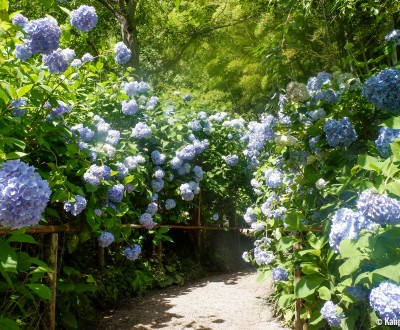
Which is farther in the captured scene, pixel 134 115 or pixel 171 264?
pixel 171 264

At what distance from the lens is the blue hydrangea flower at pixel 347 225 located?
1.69 metres

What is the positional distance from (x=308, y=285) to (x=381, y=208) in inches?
37.3

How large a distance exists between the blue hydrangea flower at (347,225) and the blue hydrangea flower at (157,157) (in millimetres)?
3351

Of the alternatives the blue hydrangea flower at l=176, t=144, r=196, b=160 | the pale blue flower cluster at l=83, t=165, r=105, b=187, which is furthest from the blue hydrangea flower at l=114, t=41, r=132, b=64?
the blue hydrangea flower at l=176, t=144, r=196, b=160

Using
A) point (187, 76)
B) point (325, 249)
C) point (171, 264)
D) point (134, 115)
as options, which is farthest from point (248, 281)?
point (187, 76)

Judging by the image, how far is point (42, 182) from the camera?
1.58 m

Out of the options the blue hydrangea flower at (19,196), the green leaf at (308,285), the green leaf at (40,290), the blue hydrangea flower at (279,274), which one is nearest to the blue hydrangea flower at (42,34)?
the blue hydrangea flower at (19,196)

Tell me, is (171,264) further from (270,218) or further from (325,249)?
(325,249)

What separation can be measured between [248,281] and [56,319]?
302cm

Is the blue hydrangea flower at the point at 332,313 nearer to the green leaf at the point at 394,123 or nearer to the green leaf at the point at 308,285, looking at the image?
the green leaf at the point at 308,285

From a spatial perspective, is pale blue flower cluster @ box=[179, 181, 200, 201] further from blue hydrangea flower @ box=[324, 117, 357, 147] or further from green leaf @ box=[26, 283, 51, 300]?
green leaf @ box=[26, 283, 51, 300]

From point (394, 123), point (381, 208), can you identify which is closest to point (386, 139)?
point (394, 123)

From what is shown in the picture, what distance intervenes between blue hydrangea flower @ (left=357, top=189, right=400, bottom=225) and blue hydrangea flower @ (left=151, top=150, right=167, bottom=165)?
144 inches

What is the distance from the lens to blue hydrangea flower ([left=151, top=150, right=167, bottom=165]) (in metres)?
5.02
